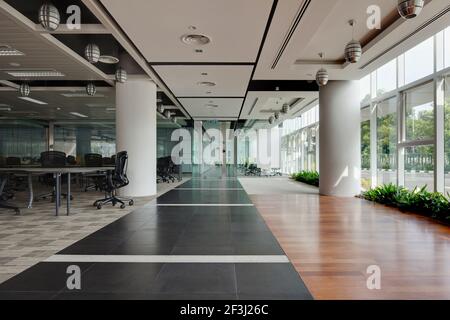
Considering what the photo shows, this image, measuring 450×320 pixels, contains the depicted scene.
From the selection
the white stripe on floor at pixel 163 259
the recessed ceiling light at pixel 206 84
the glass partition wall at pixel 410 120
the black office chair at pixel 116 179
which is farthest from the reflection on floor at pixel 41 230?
the glass partition wall at pixel 410 120

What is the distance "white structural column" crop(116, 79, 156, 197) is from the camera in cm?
782

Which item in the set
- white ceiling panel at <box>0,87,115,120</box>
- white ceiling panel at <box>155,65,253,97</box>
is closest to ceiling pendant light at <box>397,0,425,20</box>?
white ceiling panel at <box>155,65,253,97</box>

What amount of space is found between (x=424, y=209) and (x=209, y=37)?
4.79 metres

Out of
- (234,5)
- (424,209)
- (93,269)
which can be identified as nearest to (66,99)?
(234,5)

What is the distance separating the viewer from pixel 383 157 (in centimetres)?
759

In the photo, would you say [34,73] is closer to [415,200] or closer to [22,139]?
[415,200]

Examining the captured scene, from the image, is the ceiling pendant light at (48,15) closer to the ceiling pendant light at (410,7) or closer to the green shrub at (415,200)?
the ceiling pendant light at (410,7)

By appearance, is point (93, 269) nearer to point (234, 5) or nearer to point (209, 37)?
point (234, 5)

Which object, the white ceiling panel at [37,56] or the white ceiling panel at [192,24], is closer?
the white ceiling panel at [192,24]

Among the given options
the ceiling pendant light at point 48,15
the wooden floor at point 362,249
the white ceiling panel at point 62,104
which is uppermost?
the white ceiling panel at point 62,104

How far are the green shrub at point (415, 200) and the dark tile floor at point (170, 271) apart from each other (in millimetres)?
2929

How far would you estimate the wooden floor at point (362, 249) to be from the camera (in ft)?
7.76

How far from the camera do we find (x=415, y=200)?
568 cm

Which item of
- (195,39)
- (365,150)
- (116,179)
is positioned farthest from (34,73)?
(365,150)
